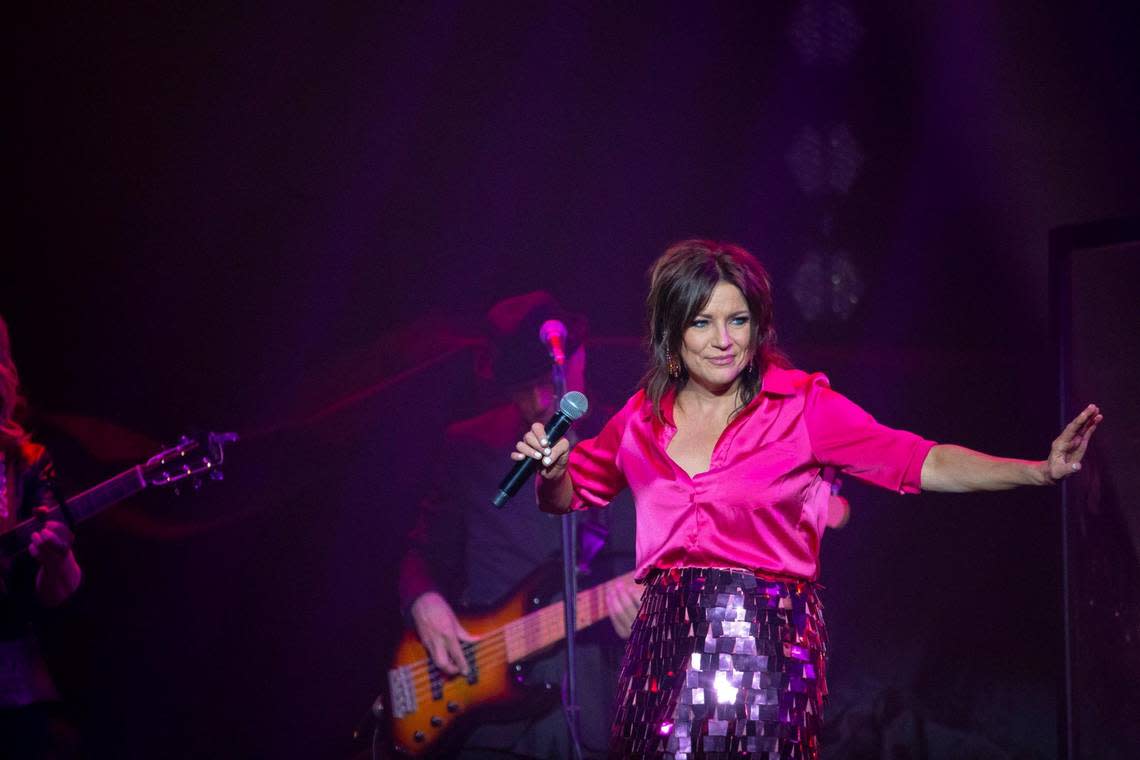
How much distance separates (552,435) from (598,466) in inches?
14.9

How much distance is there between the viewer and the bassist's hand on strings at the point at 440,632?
12.7 ft

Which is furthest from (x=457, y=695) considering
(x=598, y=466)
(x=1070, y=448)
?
(x=1070, y=448)

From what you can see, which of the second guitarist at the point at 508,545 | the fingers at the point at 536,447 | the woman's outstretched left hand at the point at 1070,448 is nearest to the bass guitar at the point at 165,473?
the second guitarist at the point at 508,545

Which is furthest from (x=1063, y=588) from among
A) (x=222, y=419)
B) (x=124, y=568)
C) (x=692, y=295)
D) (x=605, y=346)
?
(x=124, y=568)

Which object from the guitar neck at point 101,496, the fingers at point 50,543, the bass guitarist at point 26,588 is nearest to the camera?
the bass guitarist at point 26,588

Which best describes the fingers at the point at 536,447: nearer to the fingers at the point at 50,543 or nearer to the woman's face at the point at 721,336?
the woman's face at the point at 721,336

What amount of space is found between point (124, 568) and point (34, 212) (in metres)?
1.31

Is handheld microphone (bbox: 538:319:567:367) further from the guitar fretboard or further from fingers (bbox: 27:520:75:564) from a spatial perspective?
fingers (bbox: 27:520:75:564)

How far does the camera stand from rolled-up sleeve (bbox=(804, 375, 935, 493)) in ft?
6.77

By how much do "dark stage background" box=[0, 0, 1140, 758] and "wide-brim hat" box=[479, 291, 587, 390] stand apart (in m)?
0.09

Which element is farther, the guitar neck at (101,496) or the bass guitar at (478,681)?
the bass guitar at (478,681)

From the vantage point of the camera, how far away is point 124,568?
373cm

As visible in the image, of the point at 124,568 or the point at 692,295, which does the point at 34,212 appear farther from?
the point at 692,295

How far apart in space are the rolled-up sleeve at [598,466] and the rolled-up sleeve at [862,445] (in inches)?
16.9
